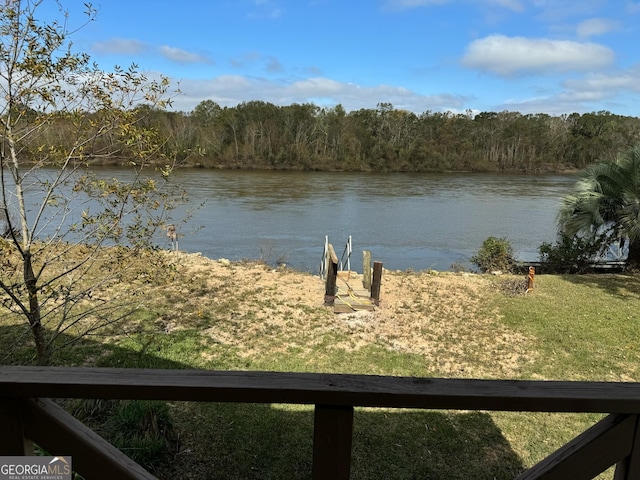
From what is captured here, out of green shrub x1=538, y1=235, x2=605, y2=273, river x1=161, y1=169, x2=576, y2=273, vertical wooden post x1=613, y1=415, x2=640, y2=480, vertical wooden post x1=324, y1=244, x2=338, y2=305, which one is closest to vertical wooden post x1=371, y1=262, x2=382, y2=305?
vertical wooden post x1=324, y1=244, x2=338, y2=305

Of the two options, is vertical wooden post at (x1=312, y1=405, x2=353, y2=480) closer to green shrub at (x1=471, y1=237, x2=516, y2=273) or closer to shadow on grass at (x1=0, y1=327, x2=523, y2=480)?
shadow on grass at (x1=0, y1=327, x2=523, y2=480)

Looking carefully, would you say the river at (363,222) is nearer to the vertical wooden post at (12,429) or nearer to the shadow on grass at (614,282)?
the shadow on grass at (614,282)

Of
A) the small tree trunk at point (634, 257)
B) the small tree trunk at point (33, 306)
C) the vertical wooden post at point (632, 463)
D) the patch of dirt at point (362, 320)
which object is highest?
the vertical wooden post at point (632, 463)

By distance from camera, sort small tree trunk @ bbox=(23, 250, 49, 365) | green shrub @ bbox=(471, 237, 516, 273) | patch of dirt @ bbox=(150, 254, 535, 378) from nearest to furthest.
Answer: small tree trunk @ bbox=(23, 250, 49, 365)
patch of dirt @ bbox=(150, 254, 535, 378)
green shrub @ bbox=(471, 237, 516, 273)

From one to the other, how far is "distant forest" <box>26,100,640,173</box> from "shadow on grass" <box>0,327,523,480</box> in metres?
44.9

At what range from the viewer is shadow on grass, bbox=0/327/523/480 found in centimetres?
353

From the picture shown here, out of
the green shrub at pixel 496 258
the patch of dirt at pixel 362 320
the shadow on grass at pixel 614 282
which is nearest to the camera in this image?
the patch of dirt at pixel 362 320

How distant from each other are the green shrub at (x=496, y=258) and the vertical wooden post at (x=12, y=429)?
1174 cm

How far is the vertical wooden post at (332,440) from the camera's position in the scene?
1.01m

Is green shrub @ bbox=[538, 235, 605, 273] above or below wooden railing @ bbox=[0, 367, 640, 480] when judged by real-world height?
below

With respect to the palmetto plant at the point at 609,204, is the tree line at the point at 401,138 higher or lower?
higher

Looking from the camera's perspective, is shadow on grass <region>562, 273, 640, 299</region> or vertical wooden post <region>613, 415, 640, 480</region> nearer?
vertical wooden post <region>613, 415, 640, 480</region>

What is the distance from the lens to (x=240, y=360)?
18.4 ft

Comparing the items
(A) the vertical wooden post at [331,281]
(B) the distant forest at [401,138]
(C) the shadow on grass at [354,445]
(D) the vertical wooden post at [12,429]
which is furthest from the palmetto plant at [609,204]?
(B) the distant forest at [401,138]
